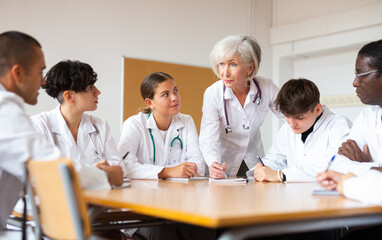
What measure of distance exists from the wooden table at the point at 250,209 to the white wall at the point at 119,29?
147 inches

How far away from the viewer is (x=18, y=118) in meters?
1.67

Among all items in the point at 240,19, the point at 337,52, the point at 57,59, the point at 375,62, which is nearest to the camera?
the point at 375,62

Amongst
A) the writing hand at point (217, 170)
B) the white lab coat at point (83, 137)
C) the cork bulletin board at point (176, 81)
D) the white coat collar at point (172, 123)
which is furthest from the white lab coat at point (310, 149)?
the cork bulletin board at point (176, 81)

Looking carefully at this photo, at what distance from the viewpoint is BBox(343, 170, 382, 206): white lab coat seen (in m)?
1.50

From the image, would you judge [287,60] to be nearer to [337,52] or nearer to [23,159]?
[337,52]

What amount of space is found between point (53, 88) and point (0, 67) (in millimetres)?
866

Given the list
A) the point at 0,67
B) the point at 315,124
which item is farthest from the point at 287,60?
the point at 0,67

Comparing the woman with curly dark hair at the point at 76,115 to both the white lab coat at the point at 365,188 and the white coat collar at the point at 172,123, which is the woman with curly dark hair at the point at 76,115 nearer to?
the white coat collar at the point at 172,123

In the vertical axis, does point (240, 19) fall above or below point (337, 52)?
above

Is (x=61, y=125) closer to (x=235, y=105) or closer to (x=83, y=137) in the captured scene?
(x=83, y=137)

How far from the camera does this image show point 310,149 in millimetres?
2768

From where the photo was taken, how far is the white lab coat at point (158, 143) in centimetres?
303

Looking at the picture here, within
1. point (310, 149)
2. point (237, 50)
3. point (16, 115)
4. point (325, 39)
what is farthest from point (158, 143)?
point (325, 39)

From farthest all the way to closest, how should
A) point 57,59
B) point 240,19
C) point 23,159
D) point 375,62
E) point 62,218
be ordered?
1. point 240,19
2. point 57,59
3. point 375,62
4. point 23,159
5. point 62,218
